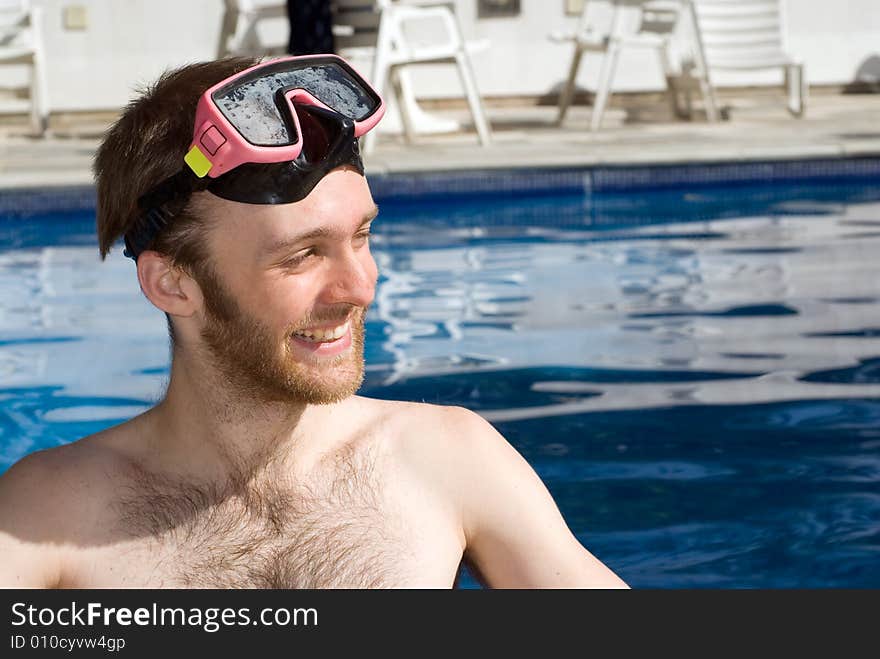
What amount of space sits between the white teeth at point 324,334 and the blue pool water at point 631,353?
1.94 metres

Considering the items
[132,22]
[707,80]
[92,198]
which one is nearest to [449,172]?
[92,198]

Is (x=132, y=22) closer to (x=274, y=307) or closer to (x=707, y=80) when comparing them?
(x=707, y=80)

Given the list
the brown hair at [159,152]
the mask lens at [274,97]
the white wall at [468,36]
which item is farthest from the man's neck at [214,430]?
the white wall at [468,36]

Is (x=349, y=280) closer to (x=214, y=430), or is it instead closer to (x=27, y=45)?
(x=214, y=430)

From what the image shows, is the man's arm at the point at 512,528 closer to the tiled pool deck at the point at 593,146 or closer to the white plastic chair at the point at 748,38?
the tiled pool deck at the point at 593,146

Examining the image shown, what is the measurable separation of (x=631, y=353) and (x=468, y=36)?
8882 mm

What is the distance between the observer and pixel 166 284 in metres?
2.34

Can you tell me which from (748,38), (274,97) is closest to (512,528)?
(274,97)

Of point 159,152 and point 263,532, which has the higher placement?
point 159,152

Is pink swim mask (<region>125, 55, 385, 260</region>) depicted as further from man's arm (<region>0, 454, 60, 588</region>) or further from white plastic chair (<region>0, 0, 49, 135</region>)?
white plastic chair (<region>0, 0, 49, 135</region>)

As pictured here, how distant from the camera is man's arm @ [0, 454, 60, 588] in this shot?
2275 mm

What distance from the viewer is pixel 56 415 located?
541 cm

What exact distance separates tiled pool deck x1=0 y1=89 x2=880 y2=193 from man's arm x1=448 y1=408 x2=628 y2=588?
595 centimetres

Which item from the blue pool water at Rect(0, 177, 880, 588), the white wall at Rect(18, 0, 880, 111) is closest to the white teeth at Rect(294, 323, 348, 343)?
the blue pool water at Rect(0, 177, 880, 588)
